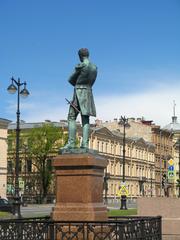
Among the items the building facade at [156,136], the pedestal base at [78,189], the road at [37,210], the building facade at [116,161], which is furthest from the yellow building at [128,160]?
the pedestal base at [78,189]

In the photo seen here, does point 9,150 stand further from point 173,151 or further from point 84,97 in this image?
point 84,97

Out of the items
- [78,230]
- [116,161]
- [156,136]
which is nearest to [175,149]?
[156,136]

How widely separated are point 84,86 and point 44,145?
62.2 meters

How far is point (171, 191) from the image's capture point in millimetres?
128125

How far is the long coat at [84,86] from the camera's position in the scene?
1471 cm

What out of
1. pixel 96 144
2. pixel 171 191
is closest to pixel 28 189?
pixel 96 144

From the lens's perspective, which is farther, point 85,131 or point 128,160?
point 128,160

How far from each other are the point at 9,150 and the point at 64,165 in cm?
7158

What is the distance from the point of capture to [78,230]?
11.4 meters

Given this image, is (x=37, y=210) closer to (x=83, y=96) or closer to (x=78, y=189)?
(x=83, y=96)

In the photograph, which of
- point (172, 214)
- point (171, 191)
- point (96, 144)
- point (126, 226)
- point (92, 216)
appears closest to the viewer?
point (126, 226)

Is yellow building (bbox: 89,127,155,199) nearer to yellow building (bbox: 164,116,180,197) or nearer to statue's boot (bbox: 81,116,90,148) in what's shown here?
yellow building (bbox: 164,116,180,197)

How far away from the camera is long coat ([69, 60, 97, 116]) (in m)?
14.7

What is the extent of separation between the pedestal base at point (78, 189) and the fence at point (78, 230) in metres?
0.76
